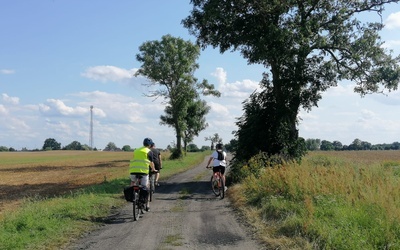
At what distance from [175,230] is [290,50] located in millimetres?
13980

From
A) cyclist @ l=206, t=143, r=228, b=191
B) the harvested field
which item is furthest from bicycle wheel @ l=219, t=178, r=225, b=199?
the harvested field

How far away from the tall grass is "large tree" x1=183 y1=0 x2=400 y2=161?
25.8 ft

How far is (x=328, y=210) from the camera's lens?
9258mm

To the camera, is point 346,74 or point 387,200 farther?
point 346,74

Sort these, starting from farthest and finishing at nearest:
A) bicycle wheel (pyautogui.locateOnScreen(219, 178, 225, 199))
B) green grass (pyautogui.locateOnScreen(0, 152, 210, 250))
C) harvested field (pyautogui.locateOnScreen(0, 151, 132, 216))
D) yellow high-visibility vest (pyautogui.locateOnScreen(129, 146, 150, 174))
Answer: harvested field (pyautogui.locateOnScreen(0, 151, 132, 216)) < bicycle wheel (pyautogui.locateOnScreen(219, 178, 225, 199)) < yellow high-visibility vest (pyautogui.locateOnScreen(129, 146, 150, 174)) < green grass (pyautogui.locateOnScreen(0, 152, 210, 250))

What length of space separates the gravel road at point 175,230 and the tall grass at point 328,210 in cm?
80

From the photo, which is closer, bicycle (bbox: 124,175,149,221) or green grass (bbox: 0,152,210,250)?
green grass (bbox: 0,152,210,250)

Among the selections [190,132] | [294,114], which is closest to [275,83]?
[294,114]

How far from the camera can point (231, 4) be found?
21.2 m

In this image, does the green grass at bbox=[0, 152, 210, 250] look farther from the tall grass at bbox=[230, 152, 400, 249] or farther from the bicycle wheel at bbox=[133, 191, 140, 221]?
the tall grass at bbox=[230, 152, 400, 249]

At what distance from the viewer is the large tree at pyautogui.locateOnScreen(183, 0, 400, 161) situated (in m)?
20.8

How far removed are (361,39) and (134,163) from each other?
55.5ft

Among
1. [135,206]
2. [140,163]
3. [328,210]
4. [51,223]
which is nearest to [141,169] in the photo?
[140,163]

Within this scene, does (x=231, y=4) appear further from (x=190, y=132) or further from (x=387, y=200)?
(x=190, y=132)
